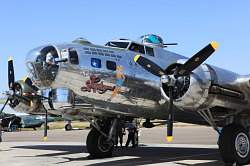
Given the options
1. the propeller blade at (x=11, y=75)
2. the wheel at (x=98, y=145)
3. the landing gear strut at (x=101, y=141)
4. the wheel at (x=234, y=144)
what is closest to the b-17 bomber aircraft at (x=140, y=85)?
the wheel at (x=234, y=144)

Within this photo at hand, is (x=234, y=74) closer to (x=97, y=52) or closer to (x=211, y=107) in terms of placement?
(x=211, y=107)

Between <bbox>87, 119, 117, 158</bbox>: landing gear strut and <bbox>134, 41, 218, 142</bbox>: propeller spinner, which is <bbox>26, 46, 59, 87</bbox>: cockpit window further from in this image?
<bbox>87, 119, 117, 158</bbox>: landing gear strut

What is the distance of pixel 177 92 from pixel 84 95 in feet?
9.12

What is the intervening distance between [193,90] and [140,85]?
6.74 ft

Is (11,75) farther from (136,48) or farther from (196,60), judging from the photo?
(196,60)

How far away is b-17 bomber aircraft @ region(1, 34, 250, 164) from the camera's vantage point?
11891 millimetres

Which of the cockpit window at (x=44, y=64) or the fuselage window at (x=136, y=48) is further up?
the fuselage window at (x=136, y=48)

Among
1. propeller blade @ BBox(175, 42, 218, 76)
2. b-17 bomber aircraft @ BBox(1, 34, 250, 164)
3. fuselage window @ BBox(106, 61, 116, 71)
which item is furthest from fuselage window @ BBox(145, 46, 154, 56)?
propeller blade @ BBox(175, 42, 218, 76)

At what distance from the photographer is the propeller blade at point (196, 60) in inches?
464

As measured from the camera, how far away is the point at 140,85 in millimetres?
13117

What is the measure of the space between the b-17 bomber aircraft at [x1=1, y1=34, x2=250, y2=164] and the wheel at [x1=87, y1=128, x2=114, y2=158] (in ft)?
6.54

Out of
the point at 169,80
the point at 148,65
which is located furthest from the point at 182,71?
the point at 148,65

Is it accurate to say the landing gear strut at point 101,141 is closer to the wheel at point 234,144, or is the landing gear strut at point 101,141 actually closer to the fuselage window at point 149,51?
the fuselage window at point 149,51

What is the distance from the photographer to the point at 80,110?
44.5ft
